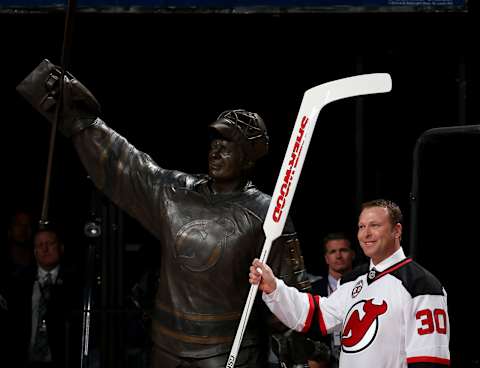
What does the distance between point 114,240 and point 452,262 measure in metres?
2.06

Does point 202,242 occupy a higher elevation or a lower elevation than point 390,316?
higher

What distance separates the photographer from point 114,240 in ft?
22.5

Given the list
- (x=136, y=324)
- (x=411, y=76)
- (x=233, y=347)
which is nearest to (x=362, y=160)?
(x=411, y=76)

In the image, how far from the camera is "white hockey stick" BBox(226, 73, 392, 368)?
457cm

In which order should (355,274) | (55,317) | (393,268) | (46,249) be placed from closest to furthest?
(393,268), (355,274), (55,317), (46,249)

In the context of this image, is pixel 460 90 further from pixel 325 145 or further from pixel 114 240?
Result: pixel 114 240

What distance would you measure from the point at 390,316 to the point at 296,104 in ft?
12.8

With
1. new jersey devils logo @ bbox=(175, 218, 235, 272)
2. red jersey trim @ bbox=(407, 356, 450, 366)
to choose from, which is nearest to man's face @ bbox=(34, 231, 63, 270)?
new jersey devils logo @ bbox=(175, 218, 235, 272)

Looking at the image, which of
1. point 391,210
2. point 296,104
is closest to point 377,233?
point 391,210

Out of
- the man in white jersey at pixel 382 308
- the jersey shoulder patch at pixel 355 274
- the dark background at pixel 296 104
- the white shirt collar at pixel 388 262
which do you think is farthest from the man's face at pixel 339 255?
the white shirt collar at pixel 388 262

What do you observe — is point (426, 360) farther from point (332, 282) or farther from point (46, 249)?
point (46, 249)

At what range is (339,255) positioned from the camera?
258 inches

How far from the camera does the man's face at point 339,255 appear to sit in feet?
21.4

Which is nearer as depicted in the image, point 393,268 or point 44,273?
point 393,268
